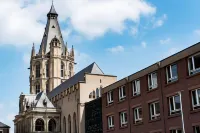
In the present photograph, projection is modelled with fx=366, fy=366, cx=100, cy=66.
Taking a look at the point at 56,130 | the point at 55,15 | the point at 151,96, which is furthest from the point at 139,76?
the point at 55,15

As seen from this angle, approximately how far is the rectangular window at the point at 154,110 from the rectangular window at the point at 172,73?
325 centimetres

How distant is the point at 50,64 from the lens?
120 meters

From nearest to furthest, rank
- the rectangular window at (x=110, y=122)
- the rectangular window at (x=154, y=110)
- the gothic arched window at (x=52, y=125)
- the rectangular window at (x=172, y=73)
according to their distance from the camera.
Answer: the rectangular window at (x=172, y=73), the rectangular window at (x=154, y=110), the rectangular window at (x=110, y=122), the gothic arched window at (x=52, y=125)

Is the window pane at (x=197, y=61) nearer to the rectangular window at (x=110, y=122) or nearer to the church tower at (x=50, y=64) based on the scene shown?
the rectangular window at (x=110, y=122)

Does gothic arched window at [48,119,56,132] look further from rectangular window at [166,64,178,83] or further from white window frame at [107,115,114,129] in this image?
rectangular window at [166,64,178,83]

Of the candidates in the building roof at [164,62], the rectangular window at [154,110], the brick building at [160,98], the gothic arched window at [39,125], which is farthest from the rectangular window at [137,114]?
the gothic arched window at [39,125]

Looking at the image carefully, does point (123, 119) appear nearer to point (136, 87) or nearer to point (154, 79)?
point (136, 87)

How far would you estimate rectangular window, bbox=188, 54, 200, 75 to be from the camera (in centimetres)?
3423

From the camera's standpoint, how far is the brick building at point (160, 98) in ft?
112

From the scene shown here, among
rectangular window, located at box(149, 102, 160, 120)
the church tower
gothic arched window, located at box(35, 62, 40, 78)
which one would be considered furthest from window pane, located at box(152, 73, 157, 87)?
gothic arched window, located at box(35, 62, 40, 78)

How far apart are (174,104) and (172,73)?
329 centimetres

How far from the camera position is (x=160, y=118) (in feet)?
125

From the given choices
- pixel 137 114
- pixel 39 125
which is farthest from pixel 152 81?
pixel 39 125

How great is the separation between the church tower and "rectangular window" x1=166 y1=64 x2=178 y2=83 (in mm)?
81950
